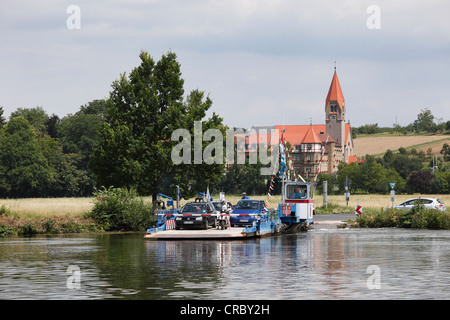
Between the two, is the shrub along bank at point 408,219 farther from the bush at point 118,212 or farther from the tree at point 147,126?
the bush at point 118,212

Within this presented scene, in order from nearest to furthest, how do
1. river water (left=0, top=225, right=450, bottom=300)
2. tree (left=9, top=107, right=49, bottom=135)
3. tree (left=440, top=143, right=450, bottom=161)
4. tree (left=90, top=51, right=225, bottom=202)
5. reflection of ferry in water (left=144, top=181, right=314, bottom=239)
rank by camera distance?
river water (left=0, top=225, right=450, bottom=300), reflection of ferry in water (left=144, top=181, right=314, bottom=239), tree (left=90, top=51, right=225, bottom=202), tree (left=9, top=107, right=49, bottom=135), tree (left=440, top=143, right=450, bottom=161)

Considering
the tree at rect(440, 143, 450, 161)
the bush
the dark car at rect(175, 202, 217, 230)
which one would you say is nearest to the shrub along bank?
the dark car at rect(175, 202, 217, 230)

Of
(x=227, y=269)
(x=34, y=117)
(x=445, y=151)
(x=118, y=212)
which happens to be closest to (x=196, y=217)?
(x=118, y=212)

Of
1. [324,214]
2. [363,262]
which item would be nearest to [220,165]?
[324,214]

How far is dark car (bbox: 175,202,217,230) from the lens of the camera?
128 ft

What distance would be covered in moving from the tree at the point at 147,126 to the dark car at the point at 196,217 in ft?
43.8

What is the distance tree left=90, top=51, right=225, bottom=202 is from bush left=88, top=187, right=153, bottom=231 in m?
6.02

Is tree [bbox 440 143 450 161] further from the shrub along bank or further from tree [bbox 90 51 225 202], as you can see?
the shrub along bank

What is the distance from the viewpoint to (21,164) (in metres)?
118

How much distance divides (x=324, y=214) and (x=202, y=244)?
109ft

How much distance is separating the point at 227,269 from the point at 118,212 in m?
24.4

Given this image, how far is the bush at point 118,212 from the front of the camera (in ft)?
150

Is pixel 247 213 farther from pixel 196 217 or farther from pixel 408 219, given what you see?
pixel 408 219
